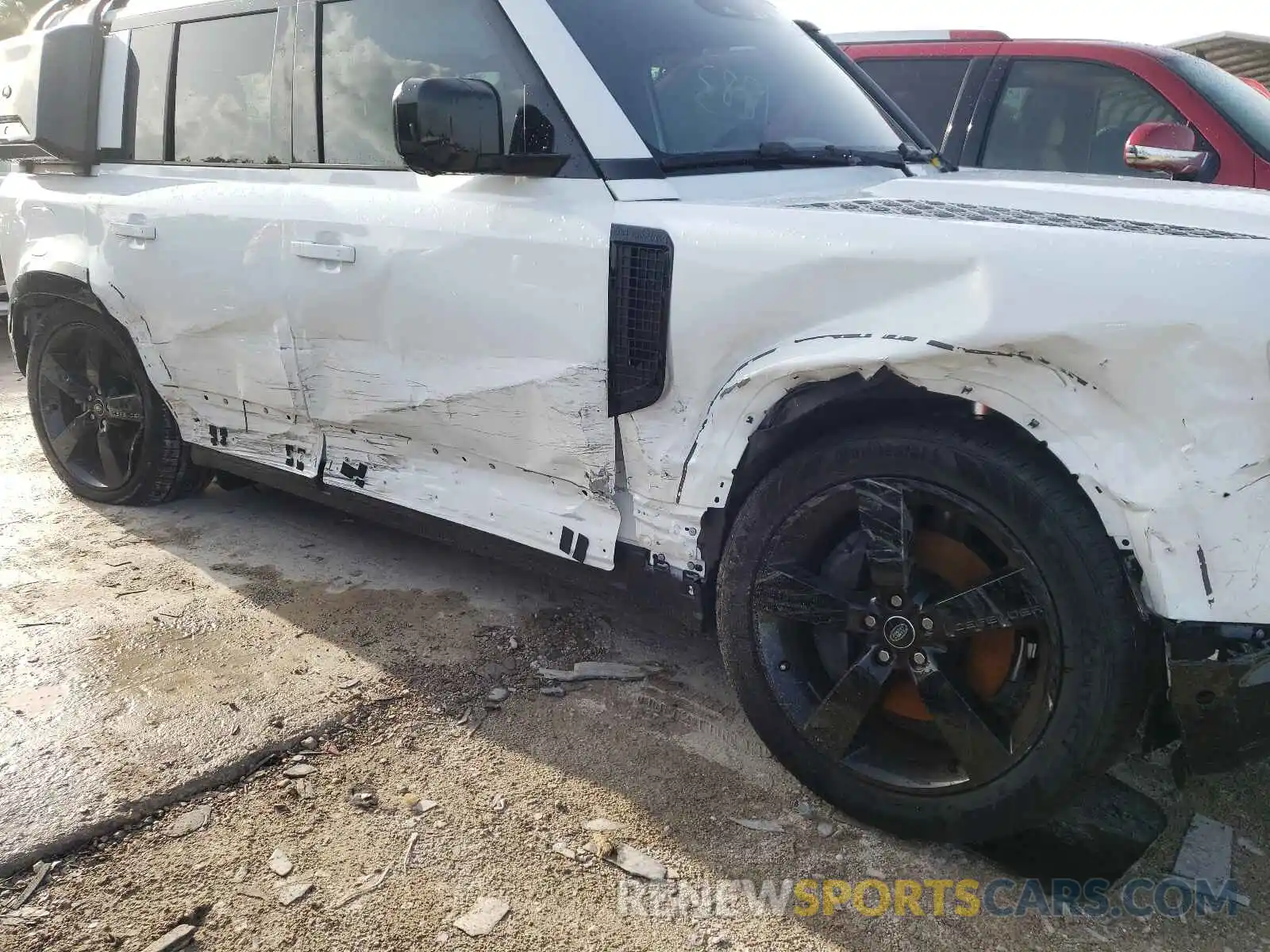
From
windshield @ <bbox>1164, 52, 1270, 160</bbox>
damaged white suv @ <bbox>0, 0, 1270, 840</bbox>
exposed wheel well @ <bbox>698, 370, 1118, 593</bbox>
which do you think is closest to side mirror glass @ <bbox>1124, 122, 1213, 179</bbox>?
windshield @ <bbox>1164, 52, 1270, 160</bbox>

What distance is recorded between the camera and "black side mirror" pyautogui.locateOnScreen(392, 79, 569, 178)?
2303mm

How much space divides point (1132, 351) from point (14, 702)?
284cm

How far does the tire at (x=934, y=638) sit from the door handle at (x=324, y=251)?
4.52 feet

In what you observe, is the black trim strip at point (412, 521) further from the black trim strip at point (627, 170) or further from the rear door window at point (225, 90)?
the rear door window at point (225, 90)

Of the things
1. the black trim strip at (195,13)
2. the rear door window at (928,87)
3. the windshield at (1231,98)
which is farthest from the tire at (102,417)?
the windshield at (1231,98)

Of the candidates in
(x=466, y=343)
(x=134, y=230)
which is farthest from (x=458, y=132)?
(x=134, y=230)

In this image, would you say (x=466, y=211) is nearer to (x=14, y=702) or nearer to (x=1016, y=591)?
(x=1016, y=591)

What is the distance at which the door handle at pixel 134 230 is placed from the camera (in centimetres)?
345

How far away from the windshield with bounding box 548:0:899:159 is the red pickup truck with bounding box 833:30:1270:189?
1.61 meters

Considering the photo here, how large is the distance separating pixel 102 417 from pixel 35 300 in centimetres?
56

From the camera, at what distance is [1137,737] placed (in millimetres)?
1949

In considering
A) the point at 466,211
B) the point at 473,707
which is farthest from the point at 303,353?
the point at 473,707

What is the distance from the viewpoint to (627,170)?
7.95 ft

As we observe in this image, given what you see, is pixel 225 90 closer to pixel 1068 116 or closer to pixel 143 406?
pixel 143 406
